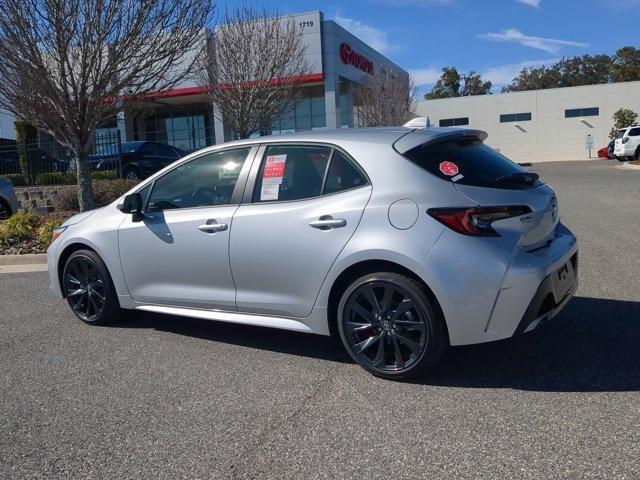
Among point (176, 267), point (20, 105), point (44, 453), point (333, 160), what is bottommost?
point (44, 453)

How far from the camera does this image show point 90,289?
18.6ft

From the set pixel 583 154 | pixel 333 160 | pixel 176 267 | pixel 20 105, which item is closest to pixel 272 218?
pixel 333 160

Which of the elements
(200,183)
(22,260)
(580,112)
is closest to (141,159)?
(22,260)

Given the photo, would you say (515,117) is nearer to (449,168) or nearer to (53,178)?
(53,178)

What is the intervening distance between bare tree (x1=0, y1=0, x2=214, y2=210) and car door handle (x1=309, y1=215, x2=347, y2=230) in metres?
6.90

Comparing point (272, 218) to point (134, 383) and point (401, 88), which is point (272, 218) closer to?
point (134, 383)

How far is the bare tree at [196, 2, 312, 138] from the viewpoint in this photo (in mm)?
17469

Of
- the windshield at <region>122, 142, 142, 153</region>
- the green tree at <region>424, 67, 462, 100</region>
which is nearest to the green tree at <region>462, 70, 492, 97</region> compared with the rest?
the green tree at <region>424, 67, 462, 100</region>

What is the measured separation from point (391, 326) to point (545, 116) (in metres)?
46.9

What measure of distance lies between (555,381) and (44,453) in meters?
3.09

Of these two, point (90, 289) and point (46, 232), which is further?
point (46, 232)

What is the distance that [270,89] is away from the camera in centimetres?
1820

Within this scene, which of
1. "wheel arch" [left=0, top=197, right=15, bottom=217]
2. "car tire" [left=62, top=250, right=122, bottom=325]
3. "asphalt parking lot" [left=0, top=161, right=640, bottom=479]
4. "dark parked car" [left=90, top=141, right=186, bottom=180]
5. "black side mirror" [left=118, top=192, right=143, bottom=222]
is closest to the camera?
"asphalt parking lot" [left=0, top=161, right=640, bottom=479]

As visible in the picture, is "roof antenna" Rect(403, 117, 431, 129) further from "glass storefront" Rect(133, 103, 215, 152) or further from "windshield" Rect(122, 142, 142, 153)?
"glass storefront" Rect(133, 103, 215, 152)
